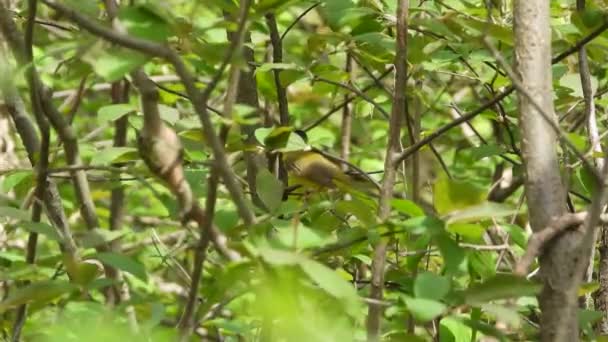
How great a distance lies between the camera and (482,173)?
3.95m

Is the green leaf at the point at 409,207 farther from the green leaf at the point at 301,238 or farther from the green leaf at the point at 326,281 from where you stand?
the green leaf at the point at 326,281

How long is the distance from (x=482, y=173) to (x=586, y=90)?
2311 mm

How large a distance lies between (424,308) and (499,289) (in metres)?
0.11

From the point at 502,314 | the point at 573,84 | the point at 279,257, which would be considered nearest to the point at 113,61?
the point at 279,257

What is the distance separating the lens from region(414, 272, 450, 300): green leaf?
1.11 meters

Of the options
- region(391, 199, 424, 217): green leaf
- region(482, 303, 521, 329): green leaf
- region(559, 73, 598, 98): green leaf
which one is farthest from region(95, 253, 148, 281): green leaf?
region(559, 73, 598, 98): green leaf

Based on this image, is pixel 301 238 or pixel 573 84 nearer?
pixel 301 238

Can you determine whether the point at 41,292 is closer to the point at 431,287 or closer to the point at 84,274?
the point at 84,274

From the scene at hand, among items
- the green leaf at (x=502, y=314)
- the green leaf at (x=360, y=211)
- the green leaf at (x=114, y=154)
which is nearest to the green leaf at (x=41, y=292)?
the green leaf at (x=114, y=154)

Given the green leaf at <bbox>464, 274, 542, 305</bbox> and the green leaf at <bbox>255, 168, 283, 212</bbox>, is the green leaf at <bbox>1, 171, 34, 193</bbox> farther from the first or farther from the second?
the green leaf at <bbox>464, 274, 542, 305</bbox>

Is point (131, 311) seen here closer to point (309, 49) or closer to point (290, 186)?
point (290, 186)

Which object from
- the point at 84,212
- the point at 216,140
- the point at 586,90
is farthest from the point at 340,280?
the point at 84,212

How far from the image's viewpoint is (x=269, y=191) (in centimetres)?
149

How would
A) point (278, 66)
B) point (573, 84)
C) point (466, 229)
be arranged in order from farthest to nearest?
point (573, 84) < point (278, 66) < point (466, 229)
